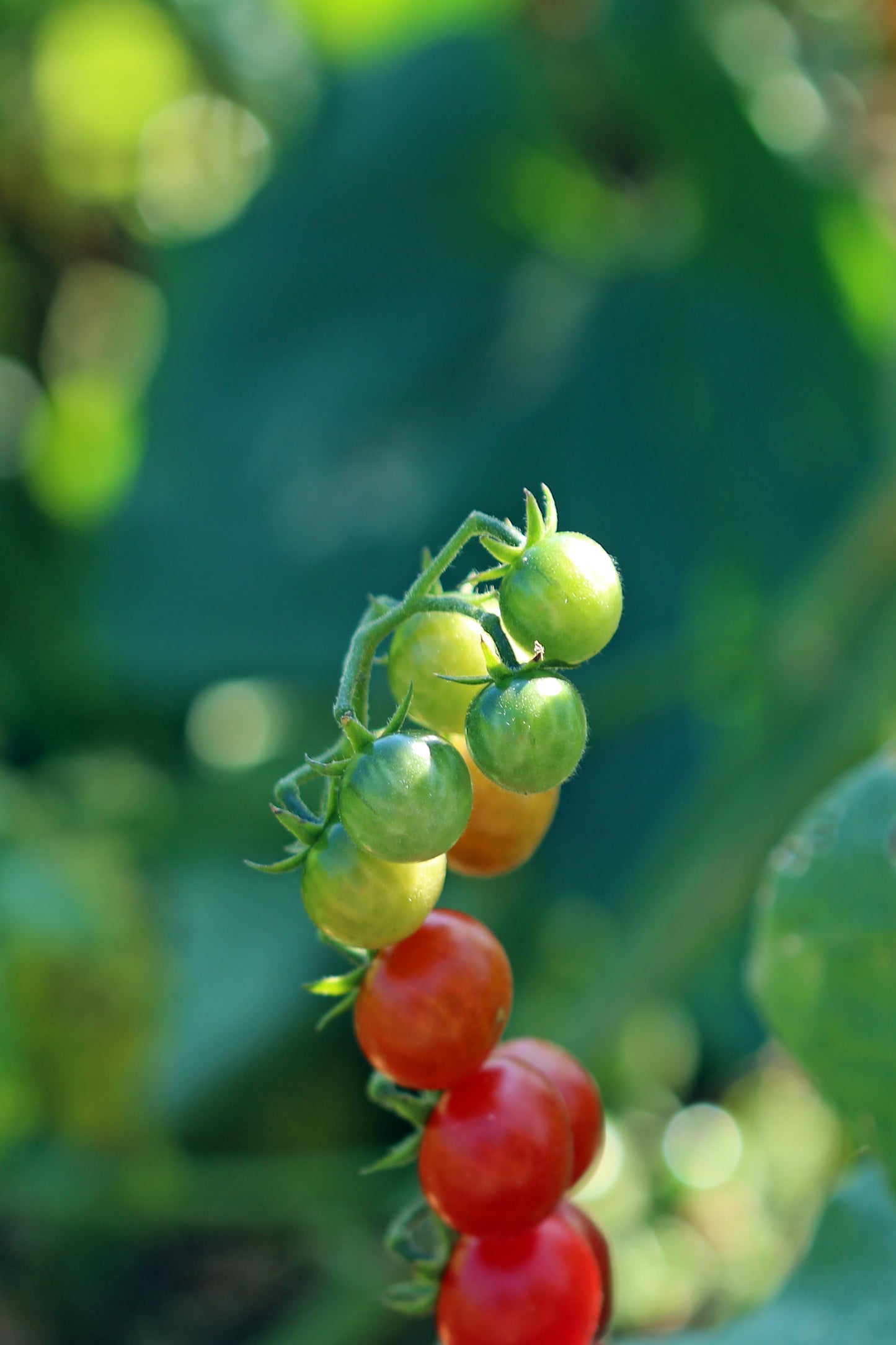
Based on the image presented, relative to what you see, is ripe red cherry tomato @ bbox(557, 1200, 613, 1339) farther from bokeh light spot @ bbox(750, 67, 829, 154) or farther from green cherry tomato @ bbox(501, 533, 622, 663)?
bokeh light spot @ bbox(750, 67, 829, 154)

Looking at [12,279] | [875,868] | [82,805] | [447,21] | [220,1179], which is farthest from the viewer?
[12,279]

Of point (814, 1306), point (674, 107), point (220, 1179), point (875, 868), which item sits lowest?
point (220, 1179)

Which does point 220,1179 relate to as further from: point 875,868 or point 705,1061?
point 875,868

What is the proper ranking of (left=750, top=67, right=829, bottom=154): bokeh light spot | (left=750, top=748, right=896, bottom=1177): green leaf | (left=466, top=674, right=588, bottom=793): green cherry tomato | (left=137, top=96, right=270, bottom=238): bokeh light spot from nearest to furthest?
1. (left=466, top=674, right=588, bottom=793): green cherry tomato
2. (left=750, top=748, right=896, bottom=1177): green leaf
3. (left=750, top=67, right=829, bottom=154): bokeh light spot
4. (left=137, top=96, right=270, bottom=238): bokeh light spot

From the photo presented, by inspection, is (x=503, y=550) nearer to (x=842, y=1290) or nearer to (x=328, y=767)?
(x=328, y=767)

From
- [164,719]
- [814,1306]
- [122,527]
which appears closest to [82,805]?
[164,719]

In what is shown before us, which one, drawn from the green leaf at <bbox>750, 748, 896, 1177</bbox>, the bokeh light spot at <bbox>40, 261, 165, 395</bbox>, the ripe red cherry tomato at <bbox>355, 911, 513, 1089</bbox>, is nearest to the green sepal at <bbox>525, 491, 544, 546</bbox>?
the ripe red cherry tomato at <bbox>355, 911, 513, 1089</bbox>
